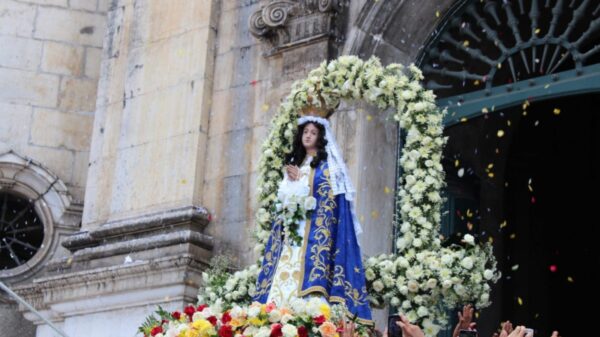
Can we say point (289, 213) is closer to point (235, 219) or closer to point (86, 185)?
point (235, 219)

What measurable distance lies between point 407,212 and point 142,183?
3.16 m

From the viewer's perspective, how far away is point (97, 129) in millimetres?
13266

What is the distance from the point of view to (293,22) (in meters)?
12.1

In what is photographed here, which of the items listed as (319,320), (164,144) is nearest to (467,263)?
(319,320)

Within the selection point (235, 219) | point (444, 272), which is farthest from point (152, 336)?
point (235, 219)

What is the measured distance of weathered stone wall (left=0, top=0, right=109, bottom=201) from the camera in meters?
14.0

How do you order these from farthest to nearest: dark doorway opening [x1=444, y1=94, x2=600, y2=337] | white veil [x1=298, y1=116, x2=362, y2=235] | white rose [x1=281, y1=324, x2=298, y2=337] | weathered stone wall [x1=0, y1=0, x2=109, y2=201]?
dark doorway opening [x1=444, y1=94, x2=600, y2=337], weathered stone wall [x1=0, y1=0, x2=109, y2=201], white veil [x1=298, y1=116, x2=362, y2=235], white rose [x1=281, y1=324, x2=298, y2=337]

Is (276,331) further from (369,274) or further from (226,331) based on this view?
(369,274)

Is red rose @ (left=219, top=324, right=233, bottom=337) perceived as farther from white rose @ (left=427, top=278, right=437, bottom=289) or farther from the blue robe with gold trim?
white rose @ (left=427, top=278, right=437, bottom=289)

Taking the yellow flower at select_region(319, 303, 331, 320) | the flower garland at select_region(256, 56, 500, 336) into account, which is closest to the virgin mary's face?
the flower garland at select_region(256, 56, 500, 336)

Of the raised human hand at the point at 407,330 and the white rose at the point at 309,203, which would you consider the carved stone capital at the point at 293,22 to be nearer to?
the white rose at the point at 309,203

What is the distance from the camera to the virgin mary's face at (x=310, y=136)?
1013cm

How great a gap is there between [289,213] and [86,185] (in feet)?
13.1

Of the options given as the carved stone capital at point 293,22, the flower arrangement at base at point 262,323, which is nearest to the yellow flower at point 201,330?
the flower arrangement at base at point 262,323
